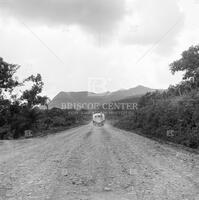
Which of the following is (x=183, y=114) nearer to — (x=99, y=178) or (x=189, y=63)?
(x=99, y=178)

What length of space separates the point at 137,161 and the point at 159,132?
1278 centimetres

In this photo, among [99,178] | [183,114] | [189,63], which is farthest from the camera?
[189,63]

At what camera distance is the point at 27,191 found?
6.14 meters

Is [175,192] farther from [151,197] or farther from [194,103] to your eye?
[194,103]

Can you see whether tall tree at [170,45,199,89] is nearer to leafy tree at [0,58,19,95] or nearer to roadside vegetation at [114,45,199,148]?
roadside vegetation at [114,45,199,148]

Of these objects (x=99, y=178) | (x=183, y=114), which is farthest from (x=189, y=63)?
(x=99, y=178)

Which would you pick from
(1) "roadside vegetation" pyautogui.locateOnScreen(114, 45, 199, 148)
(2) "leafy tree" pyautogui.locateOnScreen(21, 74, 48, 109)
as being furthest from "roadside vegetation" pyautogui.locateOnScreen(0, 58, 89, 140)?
(1) "roadside vegetation" pyautogui.locateOnScreen(114, 45, 199, 148)

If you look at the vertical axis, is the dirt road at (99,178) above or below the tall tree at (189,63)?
below

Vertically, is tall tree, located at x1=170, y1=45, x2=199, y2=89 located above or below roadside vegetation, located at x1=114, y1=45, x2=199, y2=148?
above

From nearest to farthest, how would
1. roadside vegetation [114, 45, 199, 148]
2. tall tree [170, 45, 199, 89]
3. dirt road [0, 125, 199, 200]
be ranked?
dirt road [0, 125, 199, 200]
roadside vegetation [114, 45, 199, 148]
tall tree [170, 45, 199, 89]

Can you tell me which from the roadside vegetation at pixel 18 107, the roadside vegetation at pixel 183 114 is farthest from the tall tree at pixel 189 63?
the roadside vegetation at pixel 18 107

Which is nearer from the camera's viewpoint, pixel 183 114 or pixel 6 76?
pixel 183 114

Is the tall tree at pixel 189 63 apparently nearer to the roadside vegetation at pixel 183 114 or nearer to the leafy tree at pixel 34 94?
the roadside vegetation at pixel 183 114

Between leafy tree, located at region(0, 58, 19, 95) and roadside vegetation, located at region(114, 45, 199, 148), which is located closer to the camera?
roadside vegetation, located at region(114, 45, 199, 148)
